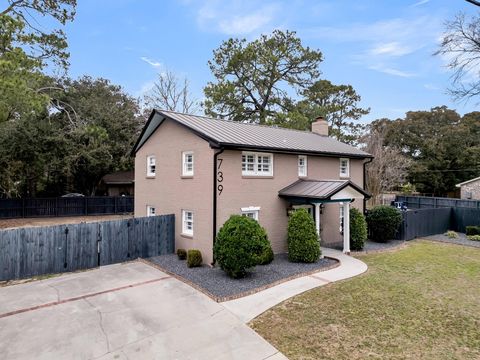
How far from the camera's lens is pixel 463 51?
13.9 meters

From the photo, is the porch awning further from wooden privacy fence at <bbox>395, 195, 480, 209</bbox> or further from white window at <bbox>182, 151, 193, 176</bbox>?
wooden privacy fence at <bbox>395, 195, 480, 209</bbox>

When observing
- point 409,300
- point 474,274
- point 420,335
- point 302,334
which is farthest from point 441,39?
point 302,334

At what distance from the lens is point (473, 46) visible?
547 inches

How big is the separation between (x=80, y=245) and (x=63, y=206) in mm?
19766

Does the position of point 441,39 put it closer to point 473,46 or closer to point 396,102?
point 473,46

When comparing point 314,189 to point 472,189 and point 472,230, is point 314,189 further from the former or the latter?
point 472,189

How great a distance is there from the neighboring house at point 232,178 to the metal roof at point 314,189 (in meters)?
0.04

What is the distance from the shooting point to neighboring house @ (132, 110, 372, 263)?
39.1 feet

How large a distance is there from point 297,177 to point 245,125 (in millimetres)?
4120

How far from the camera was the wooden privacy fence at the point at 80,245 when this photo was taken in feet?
34.3

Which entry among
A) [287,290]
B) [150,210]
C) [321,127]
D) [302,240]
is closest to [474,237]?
[321,127]

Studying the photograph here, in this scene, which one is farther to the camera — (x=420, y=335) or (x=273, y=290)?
(x=273, y=290)

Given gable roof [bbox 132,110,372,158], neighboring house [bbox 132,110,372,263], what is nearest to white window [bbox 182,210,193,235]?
neighboring house [bbox 132,110,372,263]

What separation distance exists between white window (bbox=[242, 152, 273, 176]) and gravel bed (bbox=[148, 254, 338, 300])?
147 inches
